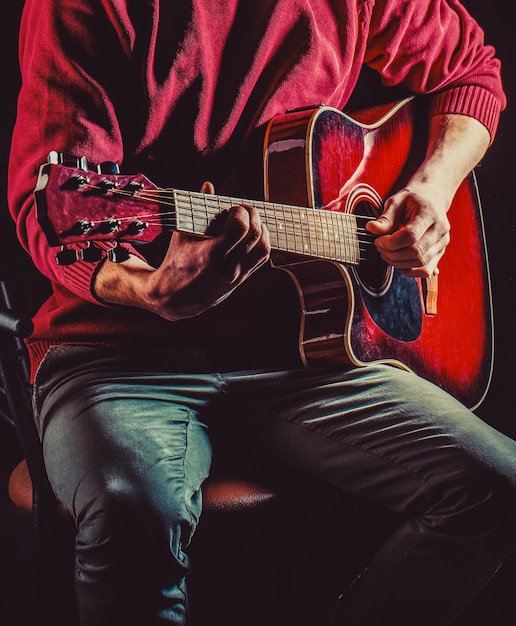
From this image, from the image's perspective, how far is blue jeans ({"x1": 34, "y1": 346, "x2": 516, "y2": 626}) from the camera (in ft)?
2.73

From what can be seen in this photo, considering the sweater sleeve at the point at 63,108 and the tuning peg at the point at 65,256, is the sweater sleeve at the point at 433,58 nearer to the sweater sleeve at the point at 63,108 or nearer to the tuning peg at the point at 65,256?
the sweater sleeve at the point at 63,108

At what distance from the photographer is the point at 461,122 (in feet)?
4.91

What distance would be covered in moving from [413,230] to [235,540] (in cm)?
72

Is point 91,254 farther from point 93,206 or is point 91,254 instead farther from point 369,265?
point 369,265

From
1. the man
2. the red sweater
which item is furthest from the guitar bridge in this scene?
the red sweater

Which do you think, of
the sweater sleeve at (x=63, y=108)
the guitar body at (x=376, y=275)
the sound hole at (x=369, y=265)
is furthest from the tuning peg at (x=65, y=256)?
the sound hole at (x=369, y=265)

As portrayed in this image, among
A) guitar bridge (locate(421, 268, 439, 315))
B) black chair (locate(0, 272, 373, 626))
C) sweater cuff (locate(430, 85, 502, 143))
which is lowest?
black chair (locate(0, 272, 373, 626))

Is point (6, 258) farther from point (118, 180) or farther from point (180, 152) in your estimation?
point (118, 180)

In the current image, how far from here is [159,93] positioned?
1086 millimetres

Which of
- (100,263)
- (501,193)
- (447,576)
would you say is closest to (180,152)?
(100,263)

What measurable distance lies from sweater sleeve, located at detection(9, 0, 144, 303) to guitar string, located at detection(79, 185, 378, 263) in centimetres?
19

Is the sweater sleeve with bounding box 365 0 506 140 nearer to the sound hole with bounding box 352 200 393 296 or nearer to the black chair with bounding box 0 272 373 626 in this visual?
the sound hole with bounding box 352 200 393 296

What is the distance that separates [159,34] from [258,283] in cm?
49

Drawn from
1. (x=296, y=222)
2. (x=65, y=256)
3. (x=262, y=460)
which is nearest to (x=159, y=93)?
(x=296, y=222)
